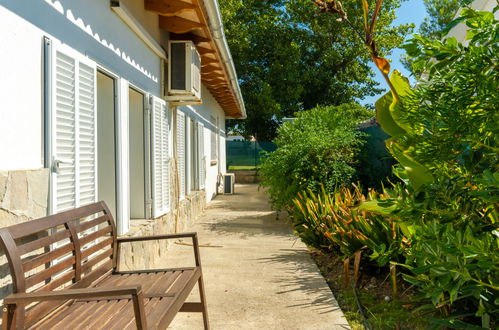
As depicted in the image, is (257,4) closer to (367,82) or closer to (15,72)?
(367,82)

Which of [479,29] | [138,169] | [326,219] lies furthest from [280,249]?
[479,29]

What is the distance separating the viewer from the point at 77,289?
1818 mm

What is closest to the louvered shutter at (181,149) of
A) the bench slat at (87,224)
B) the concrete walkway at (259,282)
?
the concrete walkway at (259,282)

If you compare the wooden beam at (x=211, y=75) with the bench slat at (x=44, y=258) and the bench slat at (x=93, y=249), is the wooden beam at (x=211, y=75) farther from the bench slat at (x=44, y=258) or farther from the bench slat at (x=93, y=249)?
the bench slat at (x=44, y=258)

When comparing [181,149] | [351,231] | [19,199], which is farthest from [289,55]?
[19,199]

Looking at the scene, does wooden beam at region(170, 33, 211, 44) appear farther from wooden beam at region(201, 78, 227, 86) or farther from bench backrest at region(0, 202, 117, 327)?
bench backrest at region(0, 202, 117, 327)

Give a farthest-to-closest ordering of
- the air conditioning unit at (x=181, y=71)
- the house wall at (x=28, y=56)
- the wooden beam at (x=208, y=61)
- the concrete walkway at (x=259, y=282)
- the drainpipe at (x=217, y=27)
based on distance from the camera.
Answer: the wooden beam at (x=208, y=61), the air conditioning unit at (x=181, y=71), the drainpipe at (x=217, y=27), the concrete walkway at (x=259, y=282), the house wall at (x=28, y=56)

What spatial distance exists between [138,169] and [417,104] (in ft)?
13.5

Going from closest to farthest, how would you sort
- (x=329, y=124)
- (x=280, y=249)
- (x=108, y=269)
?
(x=108, y=269), (x=280, y=249), (x=329, y=124)

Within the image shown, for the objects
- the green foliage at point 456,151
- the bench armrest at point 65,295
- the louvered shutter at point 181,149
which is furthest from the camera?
the louvered shutter at point 181,149

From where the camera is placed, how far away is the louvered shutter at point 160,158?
5.38 meters

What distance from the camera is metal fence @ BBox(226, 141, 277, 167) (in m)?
20.5

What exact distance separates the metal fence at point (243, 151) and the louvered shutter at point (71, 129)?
1707cm

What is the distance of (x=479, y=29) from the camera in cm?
167
